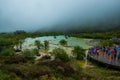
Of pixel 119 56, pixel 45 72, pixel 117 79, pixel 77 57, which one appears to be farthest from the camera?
pixel 77 57

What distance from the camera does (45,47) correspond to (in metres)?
90.0

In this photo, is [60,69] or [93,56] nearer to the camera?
[60,69]

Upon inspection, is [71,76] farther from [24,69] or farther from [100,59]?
[100,59]

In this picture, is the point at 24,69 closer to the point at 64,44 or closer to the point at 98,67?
the point at 98,67

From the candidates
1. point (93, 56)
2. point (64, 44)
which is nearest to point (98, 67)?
point (93, 56)

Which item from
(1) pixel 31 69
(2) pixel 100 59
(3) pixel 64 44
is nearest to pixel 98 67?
(2) pixel 100 59

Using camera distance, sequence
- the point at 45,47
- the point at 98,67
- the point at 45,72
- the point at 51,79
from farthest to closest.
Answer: the point at 45,47 < the point at 98,67 < the point at 45,72 < the point at 51,79

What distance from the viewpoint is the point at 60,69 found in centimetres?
3108

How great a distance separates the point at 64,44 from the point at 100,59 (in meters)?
58.5

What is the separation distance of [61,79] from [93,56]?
23.9 meters

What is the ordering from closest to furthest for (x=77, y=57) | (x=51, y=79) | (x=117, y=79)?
1. (x=51, y=79)
2. (x=117, y=79)
3. (x=77, y=57)

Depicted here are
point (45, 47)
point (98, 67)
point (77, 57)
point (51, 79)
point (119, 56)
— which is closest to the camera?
point (51, 79)

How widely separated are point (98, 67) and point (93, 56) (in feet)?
18.5

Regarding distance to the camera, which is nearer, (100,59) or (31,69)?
(31,69)
